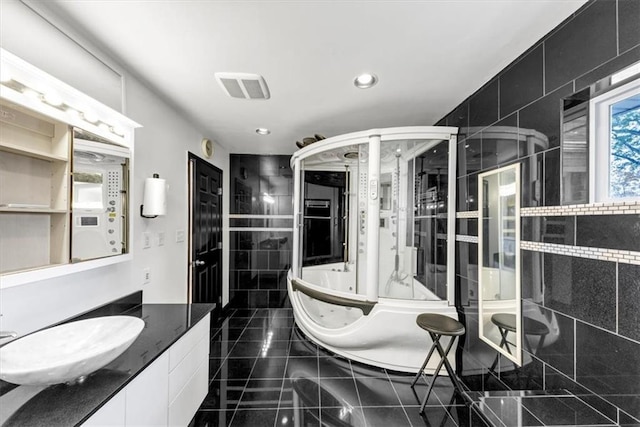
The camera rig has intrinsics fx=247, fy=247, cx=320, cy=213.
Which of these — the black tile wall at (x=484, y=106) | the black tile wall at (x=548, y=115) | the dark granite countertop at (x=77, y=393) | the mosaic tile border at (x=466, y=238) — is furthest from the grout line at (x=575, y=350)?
the dark granite countertop at (x=77, y=393)

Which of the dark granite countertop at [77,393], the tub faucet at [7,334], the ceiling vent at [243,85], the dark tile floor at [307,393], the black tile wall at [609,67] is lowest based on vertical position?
the dark tile floor at [307,393]

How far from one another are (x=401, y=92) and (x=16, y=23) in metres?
2.10

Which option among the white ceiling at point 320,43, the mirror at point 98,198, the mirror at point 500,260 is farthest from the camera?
the mirror at point 500,260

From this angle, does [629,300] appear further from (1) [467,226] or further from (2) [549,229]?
(1) [467,226]

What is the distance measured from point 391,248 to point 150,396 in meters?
1.94

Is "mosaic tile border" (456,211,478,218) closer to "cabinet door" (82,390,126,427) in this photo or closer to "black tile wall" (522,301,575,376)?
"black tile wall" (522,301,575,376)

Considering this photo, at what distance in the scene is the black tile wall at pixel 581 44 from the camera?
1040 mm

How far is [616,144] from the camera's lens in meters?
1.06

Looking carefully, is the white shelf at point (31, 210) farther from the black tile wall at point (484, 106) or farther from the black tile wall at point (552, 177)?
the black tile wall at point (484, 106)

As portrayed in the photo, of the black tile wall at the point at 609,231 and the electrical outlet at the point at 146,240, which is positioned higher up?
the black tile wall at the point at 609,231

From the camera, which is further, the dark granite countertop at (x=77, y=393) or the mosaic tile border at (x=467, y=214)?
the mosaic tile border at (x=467, y=214)

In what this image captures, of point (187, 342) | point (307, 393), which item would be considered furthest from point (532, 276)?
point (187, 342)

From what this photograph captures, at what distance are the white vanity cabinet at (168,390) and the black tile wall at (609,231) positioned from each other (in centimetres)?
201

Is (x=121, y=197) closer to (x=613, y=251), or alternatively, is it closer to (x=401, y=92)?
(x=401, y=92)
